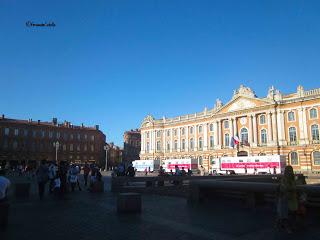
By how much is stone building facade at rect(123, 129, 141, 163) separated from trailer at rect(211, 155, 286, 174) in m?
72.3

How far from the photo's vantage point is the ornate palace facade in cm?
6312

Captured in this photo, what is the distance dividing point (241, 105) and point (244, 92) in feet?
9.86

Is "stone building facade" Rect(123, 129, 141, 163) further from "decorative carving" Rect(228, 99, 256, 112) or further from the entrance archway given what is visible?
the entrance archway

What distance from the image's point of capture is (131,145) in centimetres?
13700

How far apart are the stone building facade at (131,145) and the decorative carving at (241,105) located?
2630 inches

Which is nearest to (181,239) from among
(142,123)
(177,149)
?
(177,149)

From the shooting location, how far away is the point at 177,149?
93188 mm

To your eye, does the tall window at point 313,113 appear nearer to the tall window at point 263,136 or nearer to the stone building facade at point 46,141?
the tall window at point 263,136

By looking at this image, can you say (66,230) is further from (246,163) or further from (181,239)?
(246,163)

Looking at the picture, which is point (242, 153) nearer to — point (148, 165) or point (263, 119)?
point (263, 119)

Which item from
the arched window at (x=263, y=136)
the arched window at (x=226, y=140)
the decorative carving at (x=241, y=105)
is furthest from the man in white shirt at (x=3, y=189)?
the arched window at (x=226, y=140)

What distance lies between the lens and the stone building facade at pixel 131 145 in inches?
5349

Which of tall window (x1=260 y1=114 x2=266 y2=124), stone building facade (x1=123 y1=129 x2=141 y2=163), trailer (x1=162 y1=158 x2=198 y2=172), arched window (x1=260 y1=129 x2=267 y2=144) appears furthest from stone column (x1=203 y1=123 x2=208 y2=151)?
stone building facade (x1=123 y1=129 x2=141 y2=163)

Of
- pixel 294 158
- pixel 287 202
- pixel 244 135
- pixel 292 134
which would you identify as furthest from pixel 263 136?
pixel 287 202
